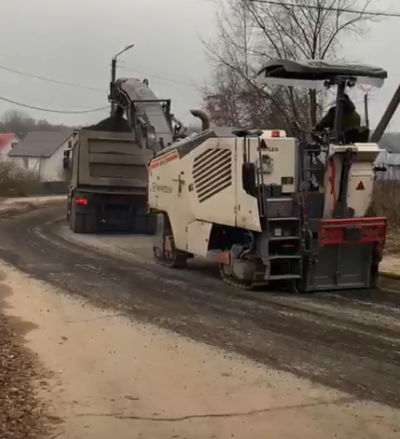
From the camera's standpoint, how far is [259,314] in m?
9.34

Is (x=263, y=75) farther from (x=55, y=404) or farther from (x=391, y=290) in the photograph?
(x=55, y=404)

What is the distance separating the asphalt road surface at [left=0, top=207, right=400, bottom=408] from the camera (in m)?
7.03

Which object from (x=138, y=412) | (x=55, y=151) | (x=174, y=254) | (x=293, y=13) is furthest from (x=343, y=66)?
(x=55, y=151)

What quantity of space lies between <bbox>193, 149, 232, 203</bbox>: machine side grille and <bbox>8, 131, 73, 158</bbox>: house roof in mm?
61810

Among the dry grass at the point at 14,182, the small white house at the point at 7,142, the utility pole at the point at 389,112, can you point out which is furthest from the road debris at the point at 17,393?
the small white house at the point at 7,142

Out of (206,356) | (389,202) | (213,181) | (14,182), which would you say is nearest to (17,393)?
(206,356)

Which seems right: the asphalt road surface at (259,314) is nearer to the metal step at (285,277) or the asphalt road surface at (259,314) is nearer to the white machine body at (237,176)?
the metal step at (285,277)

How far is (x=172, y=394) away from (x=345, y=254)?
5.27 metres

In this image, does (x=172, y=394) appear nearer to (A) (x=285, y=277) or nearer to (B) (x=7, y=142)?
(A) (x=285, y=277)

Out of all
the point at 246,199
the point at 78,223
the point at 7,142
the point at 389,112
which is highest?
the point at 7,142

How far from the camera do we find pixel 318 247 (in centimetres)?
1055

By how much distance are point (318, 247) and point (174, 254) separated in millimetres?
3469

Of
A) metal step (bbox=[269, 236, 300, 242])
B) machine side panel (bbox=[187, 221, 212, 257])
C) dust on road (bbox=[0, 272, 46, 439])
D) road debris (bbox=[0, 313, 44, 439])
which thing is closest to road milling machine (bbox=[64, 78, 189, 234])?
machine side panel (bbox=[187, 221, 212, 257])

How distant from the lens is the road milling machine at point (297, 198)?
34.5ft
